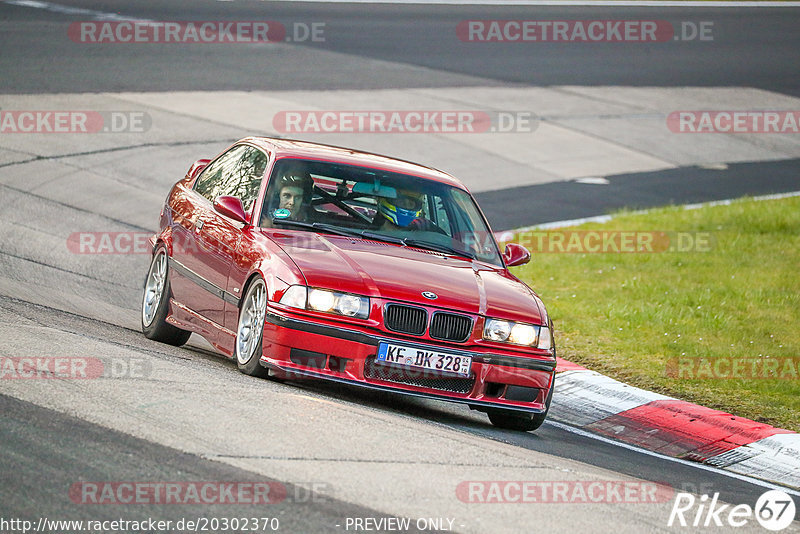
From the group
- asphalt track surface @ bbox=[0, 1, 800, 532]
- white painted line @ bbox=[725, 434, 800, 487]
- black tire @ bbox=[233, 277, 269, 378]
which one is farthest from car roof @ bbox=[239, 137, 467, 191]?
white painted line @ bbox=[725, 434, 800, 487]

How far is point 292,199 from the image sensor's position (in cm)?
880

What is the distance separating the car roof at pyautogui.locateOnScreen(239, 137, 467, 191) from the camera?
915 cm

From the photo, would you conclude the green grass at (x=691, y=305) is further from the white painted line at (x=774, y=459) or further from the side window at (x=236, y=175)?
the side window at (x=236, y=175)

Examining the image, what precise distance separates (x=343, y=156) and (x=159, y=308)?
1864 millimetres

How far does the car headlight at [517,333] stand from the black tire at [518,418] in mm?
354

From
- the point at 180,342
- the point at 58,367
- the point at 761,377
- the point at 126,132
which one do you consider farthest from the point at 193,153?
the point at 58,367

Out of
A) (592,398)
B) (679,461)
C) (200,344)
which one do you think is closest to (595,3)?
(200,344)

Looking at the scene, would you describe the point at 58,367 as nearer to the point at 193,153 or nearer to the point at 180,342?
the point at 180,342

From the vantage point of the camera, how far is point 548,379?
8156 millimetres

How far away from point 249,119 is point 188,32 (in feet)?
23.0

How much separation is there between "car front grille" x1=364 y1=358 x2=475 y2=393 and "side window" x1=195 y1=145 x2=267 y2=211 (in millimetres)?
1835

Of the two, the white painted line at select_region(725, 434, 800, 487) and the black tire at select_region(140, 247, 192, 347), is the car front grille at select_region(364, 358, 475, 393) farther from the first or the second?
the black tire at select_region(140, 247, 192, 347)

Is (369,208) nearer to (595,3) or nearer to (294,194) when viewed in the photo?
(294,194)

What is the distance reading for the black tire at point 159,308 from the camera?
9.60 m
